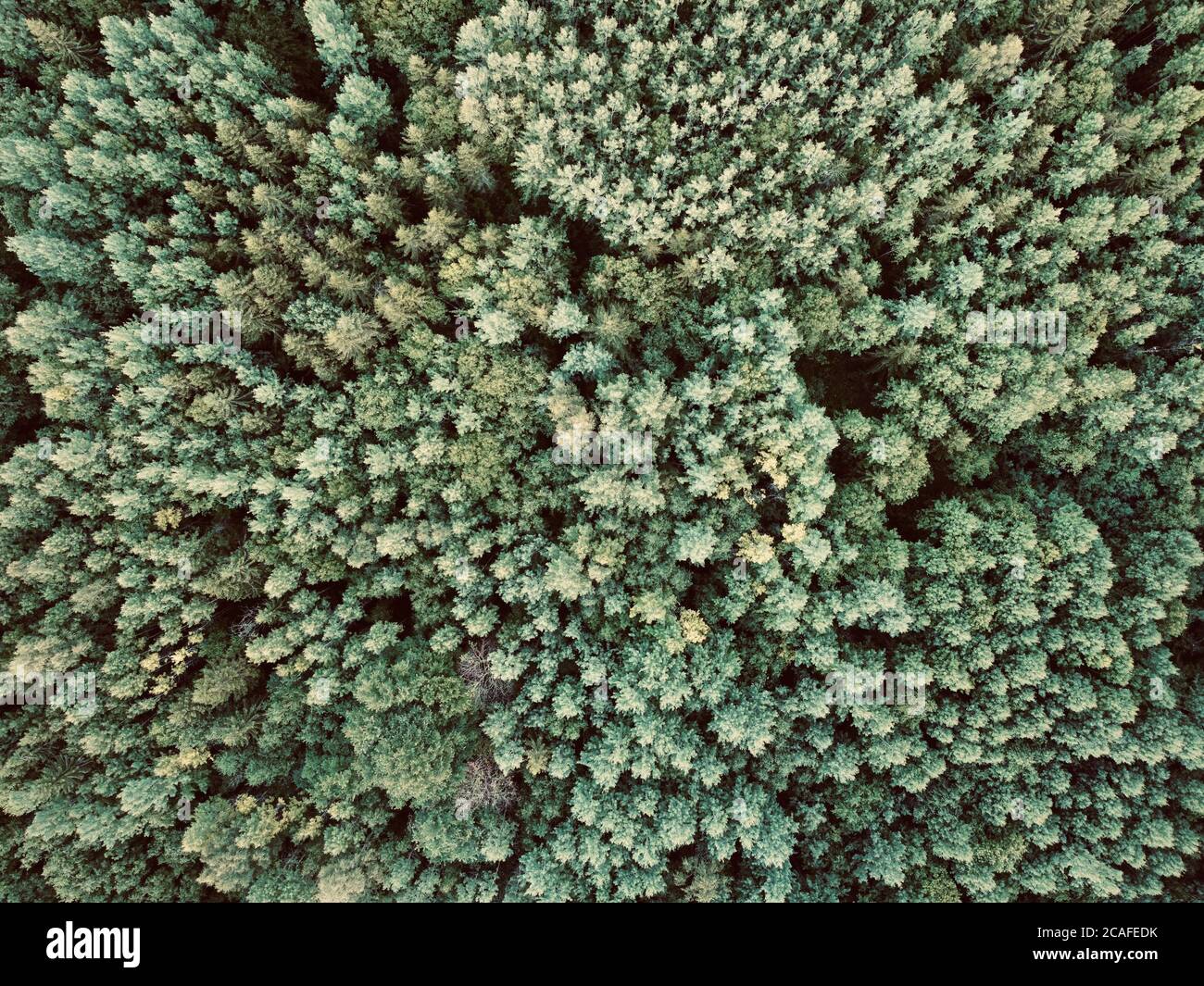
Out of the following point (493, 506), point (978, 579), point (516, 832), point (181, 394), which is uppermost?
point (181, 394)

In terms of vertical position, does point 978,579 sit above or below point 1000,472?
below

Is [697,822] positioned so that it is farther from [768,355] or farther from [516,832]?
[768,355]
